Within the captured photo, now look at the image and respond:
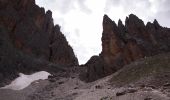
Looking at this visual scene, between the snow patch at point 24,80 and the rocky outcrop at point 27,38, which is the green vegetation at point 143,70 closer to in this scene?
the snow patch at point 24,80

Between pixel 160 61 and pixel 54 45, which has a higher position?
pixel 54 45

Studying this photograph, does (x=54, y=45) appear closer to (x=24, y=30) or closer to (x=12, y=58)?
(x=24, y=30)

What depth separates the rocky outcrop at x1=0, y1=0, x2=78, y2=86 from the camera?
213 ft

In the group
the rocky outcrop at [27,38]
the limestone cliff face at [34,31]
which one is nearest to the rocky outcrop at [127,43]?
the rocky outcrop at [27,38]

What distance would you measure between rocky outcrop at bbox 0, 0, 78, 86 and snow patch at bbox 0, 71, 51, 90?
6.88 feet

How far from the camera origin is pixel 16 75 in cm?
6109

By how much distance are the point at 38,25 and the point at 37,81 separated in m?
29.1

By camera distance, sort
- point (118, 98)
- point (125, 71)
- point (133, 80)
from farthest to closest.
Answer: point (125, 71), point (133, 80), point (118, 98)

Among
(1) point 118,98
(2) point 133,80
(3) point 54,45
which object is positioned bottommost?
(1) point 118,98

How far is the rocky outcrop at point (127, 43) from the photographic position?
5100cm

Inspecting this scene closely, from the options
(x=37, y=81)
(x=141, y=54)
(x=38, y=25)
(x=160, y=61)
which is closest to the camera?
(x=160, y=61)

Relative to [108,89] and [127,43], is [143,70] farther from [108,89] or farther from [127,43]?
[127,43]

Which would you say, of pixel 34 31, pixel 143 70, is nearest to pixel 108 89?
pixel 143 70

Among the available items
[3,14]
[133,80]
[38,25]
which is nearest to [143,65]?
[133,80]
